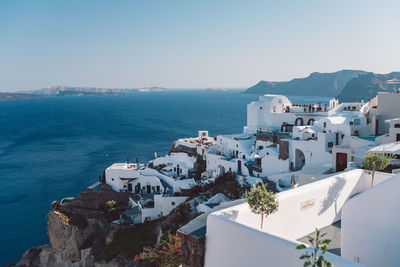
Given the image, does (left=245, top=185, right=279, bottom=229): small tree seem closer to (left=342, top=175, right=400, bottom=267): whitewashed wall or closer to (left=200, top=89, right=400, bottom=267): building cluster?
(left=200, top=89, right=400, bottom=267): building cluster

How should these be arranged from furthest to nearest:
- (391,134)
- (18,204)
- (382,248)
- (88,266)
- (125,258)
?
(18,204) → (88,266) → (125,258) → (391,134) → (382,248)

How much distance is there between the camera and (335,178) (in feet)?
27.4

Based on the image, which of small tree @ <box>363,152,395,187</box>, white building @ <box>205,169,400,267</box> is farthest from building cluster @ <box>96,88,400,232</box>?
white building @ <box>205,169,400,267</box>

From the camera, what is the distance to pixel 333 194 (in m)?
8.38

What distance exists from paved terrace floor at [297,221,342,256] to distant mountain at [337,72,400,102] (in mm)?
137813

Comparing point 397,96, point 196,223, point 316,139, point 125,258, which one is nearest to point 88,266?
point 125,258

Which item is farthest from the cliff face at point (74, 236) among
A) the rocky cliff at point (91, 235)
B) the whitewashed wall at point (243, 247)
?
the whitewashed wall at point (243, 247)

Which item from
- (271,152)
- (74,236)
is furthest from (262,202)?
(74,236)

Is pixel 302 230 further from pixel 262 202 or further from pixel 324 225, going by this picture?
pixel 262 202

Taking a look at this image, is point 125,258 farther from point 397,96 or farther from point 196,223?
point 397,96

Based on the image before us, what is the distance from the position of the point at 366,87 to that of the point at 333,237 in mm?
150891

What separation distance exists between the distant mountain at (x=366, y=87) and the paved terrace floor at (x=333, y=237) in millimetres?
137813

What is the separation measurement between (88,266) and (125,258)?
6071mm

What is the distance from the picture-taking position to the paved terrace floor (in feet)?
24.0
